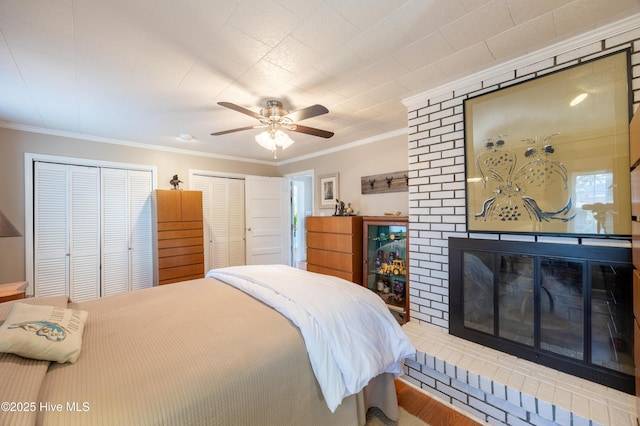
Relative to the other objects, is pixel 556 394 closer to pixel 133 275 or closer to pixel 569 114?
pixel 569 114

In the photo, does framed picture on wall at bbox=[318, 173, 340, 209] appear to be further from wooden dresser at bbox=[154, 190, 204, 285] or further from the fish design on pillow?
the fish design on pillow

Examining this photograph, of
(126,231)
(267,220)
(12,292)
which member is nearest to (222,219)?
(267,220)

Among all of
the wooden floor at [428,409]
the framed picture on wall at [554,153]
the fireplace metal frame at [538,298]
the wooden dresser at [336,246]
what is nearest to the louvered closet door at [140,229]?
the wooden dresser at [336,246]

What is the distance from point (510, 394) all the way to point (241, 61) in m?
2.64

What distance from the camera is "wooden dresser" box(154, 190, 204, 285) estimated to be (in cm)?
345

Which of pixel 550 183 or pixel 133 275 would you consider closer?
pixel 550 183

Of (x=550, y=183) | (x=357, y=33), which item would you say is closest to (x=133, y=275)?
(x=357, y=33)

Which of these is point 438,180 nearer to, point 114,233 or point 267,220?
point 267,220

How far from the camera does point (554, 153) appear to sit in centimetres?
163

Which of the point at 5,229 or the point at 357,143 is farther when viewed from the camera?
the point at 357,143

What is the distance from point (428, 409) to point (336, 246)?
1860 millimetres

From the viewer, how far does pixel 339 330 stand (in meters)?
1.32

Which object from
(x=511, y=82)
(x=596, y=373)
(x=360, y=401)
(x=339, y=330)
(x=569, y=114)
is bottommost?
(x=360, y=401)

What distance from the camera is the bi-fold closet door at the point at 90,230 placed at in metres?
3.01
